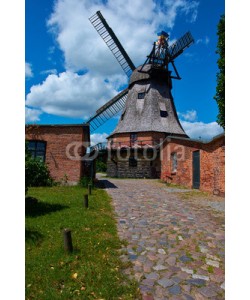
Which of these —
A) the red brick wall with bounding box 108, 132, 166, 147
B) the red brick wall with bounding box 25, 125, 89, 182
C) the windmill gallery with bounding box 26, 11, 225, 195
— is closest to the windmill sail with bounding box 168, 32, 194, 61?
the windmill gallery with bounding box 26, 11, 225, 195

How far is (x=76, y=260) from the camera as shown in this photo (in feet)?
13.4

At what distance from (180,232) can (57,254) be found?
312cm

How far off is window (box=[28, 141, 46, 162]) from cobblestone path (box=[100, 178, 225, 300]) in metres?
8.37

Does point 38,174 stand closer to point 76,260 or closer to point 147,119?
point 76,260

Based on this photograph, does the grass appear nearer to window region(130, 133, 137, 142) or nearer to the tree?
the tree

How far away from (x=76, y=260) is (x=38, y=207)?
4302mm

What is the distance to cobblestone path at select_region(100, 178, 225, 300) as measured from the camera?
133 inches

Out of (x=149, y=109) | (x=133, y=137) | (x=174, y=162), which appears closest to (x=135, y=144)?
(x=133, y=137)

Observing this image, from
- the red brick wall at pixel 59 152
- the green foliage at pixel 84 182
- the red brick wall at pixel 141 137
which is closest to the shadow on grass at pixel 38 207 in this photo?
the green foliage at pixel 84 182

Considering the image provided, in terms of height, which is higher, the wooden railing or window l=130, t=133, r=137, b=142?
window l=130, t=133, r=137, b=142

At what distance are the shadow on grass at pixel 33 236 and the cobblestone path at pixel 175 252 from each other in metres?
1.86

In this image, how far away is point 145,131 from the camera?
27906 mm
